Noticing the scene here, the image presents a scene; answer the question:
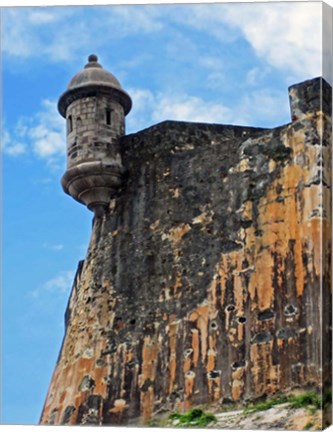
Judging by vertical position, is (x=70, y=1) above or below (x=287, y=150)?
above

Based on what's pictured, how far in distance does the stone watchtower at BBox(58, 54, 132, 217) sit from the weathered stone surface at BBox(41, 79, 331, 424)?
7.1 inches

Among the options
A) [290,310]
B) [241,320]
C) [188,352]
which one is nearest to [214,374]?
[188,352]

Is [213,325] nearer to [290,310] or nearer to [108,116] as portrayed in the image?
[290,310]

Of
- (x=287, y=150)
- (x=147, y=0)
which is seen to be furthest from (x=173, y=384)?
(x=147, y=0)

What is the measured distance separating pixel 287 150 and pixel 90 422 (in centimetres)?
420

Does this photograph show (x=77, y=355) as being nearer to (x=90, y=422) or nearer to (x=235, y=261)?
(x=90, y=422)

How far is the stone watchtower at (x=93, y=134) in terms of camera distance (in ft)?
64.0

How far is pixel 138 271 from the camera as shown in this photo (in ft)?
61.7

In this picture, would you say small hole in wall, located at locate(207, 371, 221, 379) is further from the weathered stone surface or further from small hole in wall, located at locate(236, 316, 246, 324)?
small hole in wall, located at locate(236, 316, 246, 324)

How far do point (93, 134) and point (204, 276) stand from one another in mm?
2826

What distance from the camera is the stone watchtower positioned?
19500mm

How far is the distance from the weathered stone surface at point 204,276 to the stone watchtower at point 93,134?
7.1 inches

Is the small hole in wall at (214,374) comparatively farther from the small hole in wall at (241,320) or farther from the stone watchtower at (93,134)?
the stone watchtower at (93,134)

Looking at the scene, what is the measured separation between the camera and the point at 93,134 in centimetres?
1961
